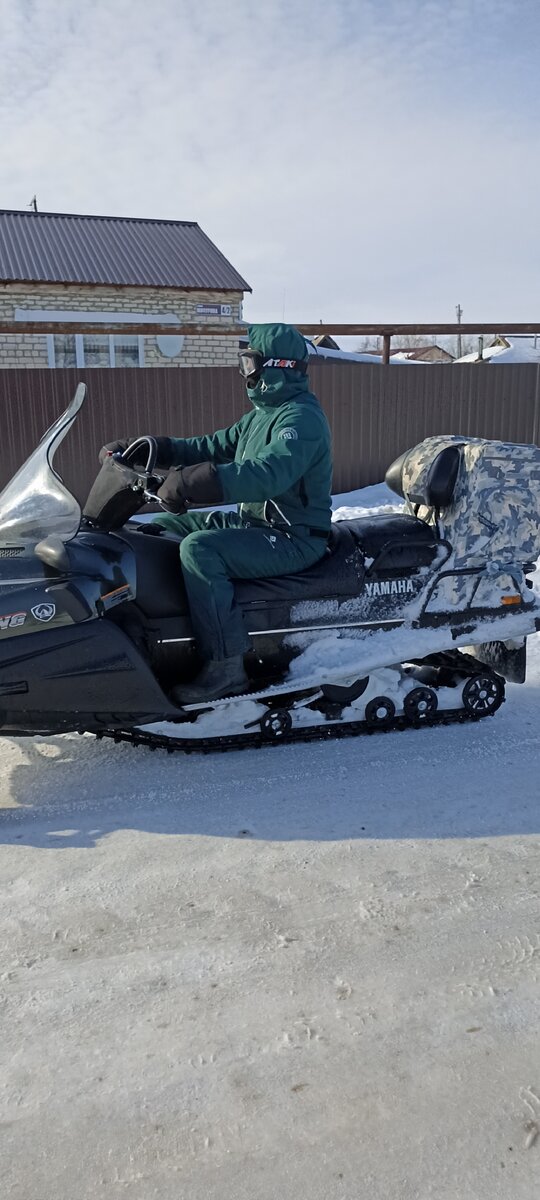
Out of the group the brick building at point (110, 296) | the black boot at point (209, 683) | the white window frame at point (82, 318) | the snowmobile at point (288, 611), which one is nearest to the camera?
the snowmobile at point (288, 611)

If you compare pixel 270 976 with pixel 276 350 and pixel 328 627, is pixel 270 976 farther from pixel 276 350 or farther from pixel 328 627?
pixel 276 350

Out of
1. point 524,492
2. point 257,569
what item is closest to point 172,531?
point 257,569

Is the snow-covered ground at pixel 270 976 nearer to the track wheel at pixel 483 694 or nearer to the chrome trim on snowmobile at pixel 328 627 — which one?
the track wheel at pixel 483 694

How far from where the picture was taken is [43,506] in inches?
124

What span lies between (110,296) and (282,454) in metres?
13.2

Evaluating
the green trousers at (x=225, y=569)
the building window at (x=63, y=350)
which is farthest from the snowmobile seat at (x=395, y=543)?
the building window at (x=63, y=350)

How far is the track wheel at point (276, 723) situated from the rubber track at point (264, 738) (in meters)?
0.02

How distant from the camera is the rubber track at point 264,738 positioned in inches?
138

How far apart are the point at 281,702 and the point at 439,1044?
1.79m

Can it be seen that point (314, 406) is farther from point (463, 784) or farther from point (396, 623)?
point (463, 784)

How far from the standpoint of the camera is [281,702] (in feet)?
12.0

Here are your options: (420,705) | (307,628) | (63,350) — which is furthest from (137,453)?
(63,350)

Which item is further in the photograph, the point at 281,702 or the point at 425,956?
the point at 281,702

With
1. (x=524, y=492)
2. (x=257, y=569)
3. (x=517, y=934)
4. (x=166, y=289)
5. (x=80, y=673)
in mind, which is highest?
(x=166, y=289)
